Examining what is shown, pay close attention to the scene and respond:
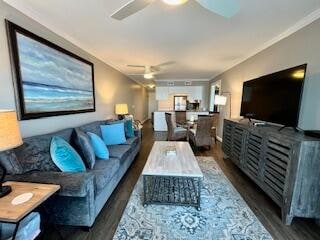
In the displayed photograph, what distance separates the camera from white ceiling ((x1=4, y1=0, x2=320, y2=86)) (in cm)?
185

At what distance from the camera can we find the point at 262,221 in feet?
5.95

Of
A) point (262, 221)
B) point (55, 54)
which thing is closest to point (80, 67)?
point (55, 54)

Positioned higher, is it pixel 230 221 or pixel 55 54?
pixel 55 54

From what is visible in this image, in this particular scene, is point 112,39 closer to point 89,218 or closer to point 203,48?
point 203,48

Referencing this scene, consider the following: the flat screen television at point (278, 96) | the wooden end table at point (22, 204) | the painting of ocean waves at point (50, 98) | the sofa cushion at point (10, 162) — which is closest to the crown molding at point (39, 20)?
the painting of ocean waves at point (50, 98)

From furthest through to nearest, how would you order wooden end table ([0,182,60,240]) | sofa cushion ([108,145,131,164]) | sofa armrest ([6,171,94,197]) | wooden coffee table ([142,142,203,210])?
sofa cushion ([108,145,131,164]) → wooden coffee table ([142,142,203,210]) → sofa armrest ([6,171,94,197]) → wooden end table ([0,182,60,240])

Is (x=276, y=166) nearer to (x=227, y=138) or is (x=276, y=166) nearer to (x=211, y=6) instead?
(x=227, y=138)

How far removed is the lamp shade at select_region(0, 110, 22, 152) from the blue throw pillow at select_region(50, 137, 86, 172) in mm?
564

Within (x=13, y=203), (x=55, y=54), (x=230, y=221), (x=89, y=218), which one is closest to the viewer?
(x=13, y=203)

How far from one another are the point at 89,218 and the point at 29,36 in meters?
2.16

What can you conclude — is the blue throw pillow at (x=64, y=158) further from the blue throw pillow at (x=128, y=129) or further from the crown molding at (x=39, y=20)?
the blue throw pillow at (x=128, y=129)

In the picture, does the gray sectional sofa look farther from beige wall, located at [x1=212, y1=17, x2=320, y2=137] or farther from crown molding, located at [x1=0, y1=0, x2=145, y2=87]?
beige wall, located at [x1=212, y1=17, x2=320, y2=137]

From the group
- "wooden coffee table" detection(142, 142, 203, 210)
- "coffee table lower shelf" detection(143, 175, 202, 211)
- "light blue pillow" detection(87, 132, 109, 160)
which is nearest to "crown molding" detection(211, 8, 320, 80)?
"wooden coffee table" detection(142, 142, 203, 210)

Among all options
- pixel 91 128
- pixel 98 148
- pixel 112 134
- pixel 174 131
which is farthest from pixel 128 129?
pixel 174 131
